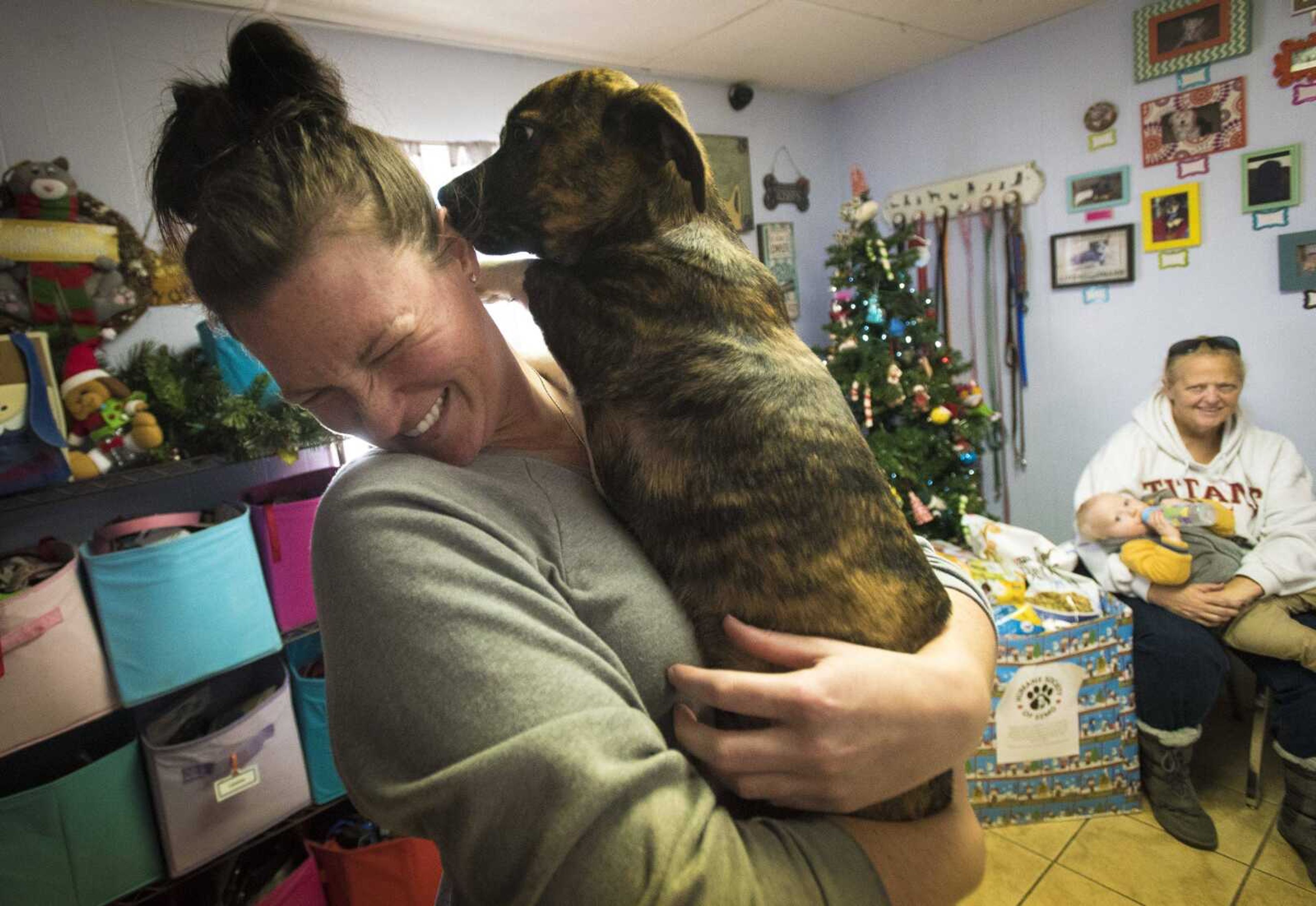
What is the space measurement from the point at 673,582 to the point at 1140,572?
2596mm

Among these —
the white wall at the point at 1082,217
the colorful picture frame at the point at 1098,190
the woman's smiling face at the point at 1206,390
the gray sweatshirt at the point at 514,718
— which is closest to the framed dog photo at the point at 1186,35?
the white wall at the point at 1082,217

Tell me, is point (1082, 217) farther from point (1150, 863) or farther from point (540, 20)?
point (1150, 863)

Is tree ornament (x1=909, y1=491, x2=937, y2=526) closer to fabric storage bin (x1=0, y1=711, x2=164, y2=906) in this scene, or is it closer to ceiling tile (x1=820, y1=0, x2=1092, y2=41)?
ceiling tile (x1=820, y1=0, x2=1092, y2=41)

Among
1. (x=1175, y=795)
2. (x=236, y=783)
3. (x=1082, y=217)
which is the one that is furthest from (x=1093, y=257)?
(x=236, y=783)

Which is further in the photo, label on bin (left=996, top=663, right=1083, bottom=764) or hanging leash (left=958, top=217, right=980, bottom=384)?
hanging leash (left=958, top=217, right=980, bottom=384)

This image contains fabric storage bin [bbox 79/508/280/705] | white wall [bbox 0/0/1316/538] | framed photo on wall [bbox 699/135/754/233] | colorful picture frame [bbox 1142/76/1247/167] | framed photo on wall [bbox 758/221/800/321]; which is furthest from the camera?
framed photo on wall [bbox 758/221/800/321]

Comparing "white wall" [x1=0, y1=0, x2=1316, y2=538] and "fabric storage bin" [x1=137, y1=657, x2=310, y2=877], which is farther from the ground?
"white wall" [x1=0, y1=0, x2=1316, y2=538]

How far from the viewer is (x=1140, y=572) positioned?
2670 millimetres

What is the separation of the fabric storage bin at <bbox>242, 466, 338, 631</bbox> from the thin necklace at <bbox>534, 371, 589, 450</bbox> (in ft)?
4.89

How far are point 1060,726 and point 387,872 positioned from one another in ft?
7.81

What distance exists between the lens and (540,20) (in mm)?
2910

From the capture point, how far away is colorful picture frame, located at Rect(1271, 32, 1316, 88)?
2955 mm

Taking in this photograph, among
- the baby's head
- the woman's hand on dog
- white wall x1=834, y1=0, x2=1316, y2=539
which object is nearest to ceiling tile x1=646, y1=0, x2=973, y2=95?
white wall x1=834, y1=0, x2=1316, y2=539

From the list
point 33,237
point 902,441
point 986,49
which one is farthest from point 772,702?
point 986,49
